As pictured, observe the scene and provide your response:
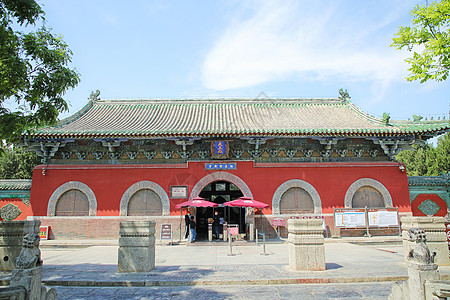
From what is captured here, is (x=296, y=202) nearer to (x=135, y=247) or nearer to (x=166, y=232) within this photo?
(x=166, y=232)

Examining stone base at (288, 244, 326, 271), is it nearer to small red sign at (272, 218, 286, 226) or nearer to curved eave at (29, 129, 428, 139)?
small red sign at (272, 218, 286, 226)

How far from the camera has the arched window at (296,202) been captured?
40.9ft

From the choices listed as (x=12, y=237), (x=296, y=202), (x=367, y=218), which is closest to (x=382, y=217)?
(x=367, y=218)

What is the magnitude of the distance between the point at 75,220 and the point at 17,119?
287 inches

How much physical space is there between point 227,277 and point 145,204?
7.07 meters

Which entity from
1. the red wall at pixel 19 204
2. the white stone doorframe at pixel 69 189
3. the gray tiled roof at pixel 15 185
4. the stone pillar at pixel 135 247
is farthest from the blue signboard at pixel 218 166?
the red wall at pixel 19 204

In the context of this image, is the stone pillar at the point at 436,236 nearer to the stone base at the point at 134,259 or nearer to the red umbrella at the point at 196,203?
the stone base at the point at 134,259

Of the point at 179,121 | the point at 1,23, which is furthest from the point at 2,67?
the point at 179,121

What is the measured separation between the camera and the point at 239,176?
41.6ft

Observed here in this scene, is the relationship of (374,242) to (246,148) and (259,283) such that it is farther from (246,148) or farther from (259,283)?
(259,283)

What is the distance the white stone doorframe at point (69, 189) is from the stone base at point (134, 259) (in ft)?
20.4

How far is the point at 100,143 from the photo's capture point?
1279cm

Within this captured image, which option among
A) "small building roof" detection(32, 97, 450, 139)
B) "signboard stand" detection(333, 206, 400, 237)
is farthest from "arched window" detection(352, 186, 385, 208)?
"small building roof" detection(32, 97, 450, 139)

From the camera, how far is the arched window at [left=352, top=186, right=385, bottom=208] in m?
12.7
